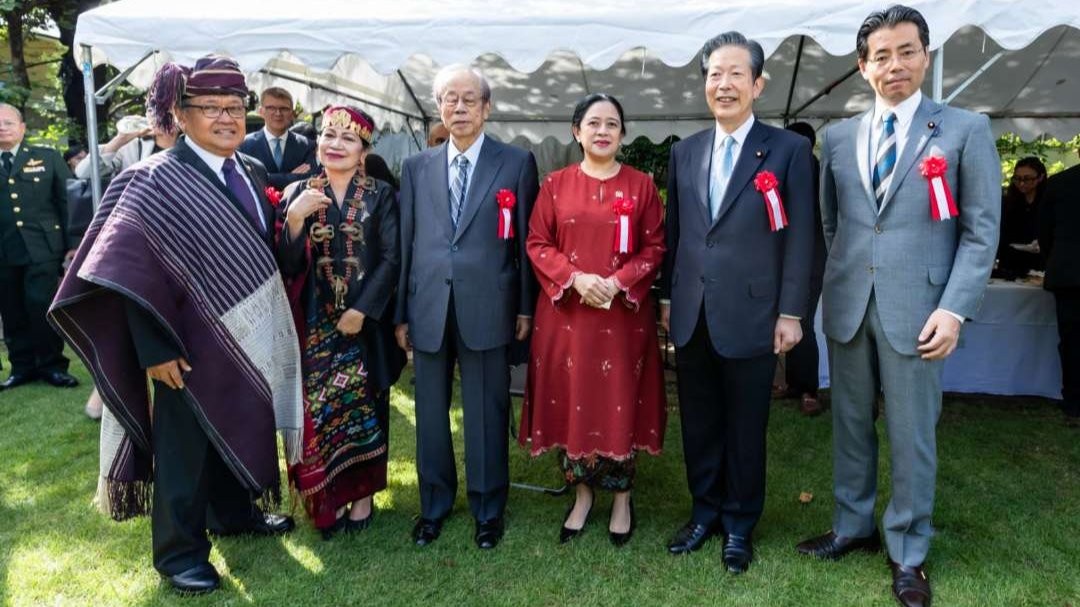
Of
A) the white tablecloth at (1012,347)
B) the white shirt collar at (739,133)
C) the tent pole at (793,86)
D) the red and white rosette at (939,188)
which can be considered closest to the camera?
the red and white rosette at (939,188)

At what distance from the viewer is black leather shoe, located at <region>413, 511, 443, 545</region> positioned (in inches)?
114

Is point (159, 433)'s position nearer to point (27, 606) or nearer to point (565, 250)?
point (27, 606)

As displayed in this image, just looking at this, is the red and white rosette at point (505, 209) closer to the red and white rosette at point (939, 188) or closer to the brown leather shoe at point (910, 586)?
the red and white rosette at point (939, 188)

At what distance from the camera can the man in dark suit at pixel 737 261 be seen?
Result: 8.12 feet

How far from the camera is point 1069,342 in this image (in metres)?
4.54

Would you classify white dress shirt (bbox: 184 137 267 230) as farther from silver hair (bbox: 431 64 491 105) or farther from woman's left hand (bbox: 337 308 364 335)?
silver hair (bbox: 431 64 491 105)

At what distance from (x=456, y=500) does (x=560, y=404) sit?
2.78 feet

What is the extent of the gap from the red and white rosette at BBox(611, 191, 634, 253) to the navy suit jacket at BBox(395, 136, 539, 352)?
1.27 ft

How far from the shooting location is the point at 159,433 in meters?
2.43

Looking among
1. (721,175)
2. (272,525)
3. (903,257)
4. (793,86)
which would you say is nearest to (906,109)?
(903,257)

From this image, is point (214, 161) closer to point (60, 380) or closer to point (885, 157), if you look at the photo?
point (885, 157)

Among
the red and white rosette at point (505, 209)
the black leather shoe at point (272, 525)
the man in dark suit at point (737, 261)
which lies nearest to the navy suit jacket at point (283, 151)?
the red and white rosette at point (505, 209)

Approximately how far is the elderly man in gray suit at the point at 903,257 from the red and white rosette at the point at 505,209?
1.16 metres

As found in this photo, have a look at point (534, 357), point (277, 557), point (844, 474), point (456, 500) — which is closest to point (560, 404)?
point (534, 357)
